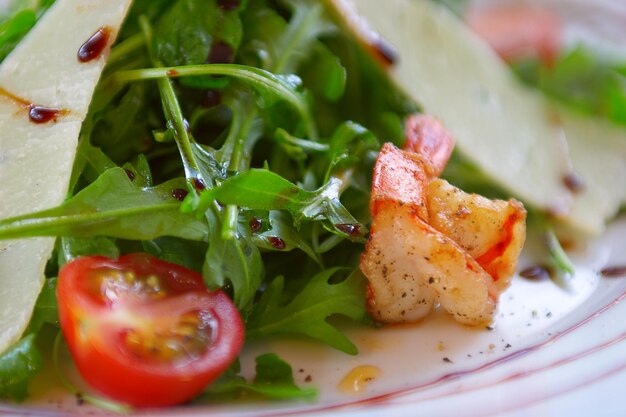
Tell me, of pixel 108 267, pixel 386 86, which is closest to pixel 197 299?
pixel 108 267

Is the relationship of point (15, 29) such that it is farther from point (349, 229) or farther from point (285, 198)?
point (349, 229)

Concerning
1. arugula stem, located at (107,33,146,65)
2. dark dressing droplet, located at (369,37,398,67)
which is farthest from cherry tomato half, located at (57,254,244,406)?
dark dressing droplet, located at (369,37,398,67)

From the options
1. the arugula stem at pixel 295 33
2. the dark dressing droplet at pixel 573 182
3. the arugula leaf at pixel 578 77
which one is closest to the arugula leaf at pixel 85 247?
the arugula stem at pixel 295 33

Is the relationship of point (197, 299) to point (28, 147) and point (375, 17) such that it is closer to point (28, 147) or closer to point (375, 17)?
point (28, 147)

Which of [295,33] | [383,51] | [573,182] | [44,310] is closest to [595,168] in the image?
[573,182]

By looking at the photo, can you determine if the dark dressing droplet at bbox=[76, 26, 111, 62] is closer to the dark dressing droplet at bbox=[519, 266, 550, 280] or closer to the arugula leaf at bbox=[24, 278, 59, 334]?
the arugula leaf at bbox=[24, 278, 59, 334]

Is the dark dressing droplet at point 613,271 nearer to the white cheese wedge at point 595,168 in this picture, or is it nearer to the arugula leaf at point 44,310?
the white cheese wedge at point 595,168
